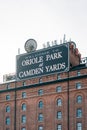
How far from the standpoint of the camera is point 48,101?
86500mm

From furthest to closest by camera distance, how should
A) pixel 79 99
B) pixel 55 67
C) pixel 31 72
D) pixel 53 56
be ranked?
pixel 31 72 → pixel 53 56 → pixel 55 67 → pixel 79 99

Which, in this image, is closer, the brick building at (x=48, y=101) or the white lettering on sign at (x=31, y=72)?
the brick building at (x=48, y=101)

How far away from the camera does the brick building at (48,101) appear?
8225 cm

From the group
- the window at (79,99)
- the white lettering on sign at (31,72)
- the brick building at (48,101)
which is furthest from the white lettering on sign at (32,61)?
the window at (79,99)

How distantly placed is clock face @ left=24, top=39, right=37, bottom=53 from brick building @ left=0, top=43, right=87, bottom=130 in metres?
7.18

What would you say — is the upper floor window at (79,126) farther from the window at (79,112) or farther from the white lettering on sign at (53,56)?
the white lettering on sign at (53,56)

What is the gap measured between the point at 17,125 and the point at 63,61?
17285 mm

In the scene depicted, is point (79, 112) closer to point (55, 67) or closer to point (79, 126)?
point (79, 126)

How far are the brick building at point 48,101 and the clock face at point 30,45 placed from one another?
23.6ft

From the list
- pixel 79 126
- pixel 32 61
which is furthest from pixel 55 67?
pixel 79 126

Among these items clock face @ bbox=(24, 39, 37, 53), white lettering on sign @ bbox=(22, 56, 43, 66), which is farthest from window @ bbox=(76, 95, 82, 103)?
clock face @ bbox=(24, 39, 37, 53)

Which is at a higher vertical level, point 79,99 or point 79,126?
point 79,99

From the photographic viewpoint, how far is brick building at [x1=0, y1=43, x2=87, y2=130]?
270ft

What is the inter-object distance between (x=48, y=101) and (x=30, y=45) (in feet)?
48.0
